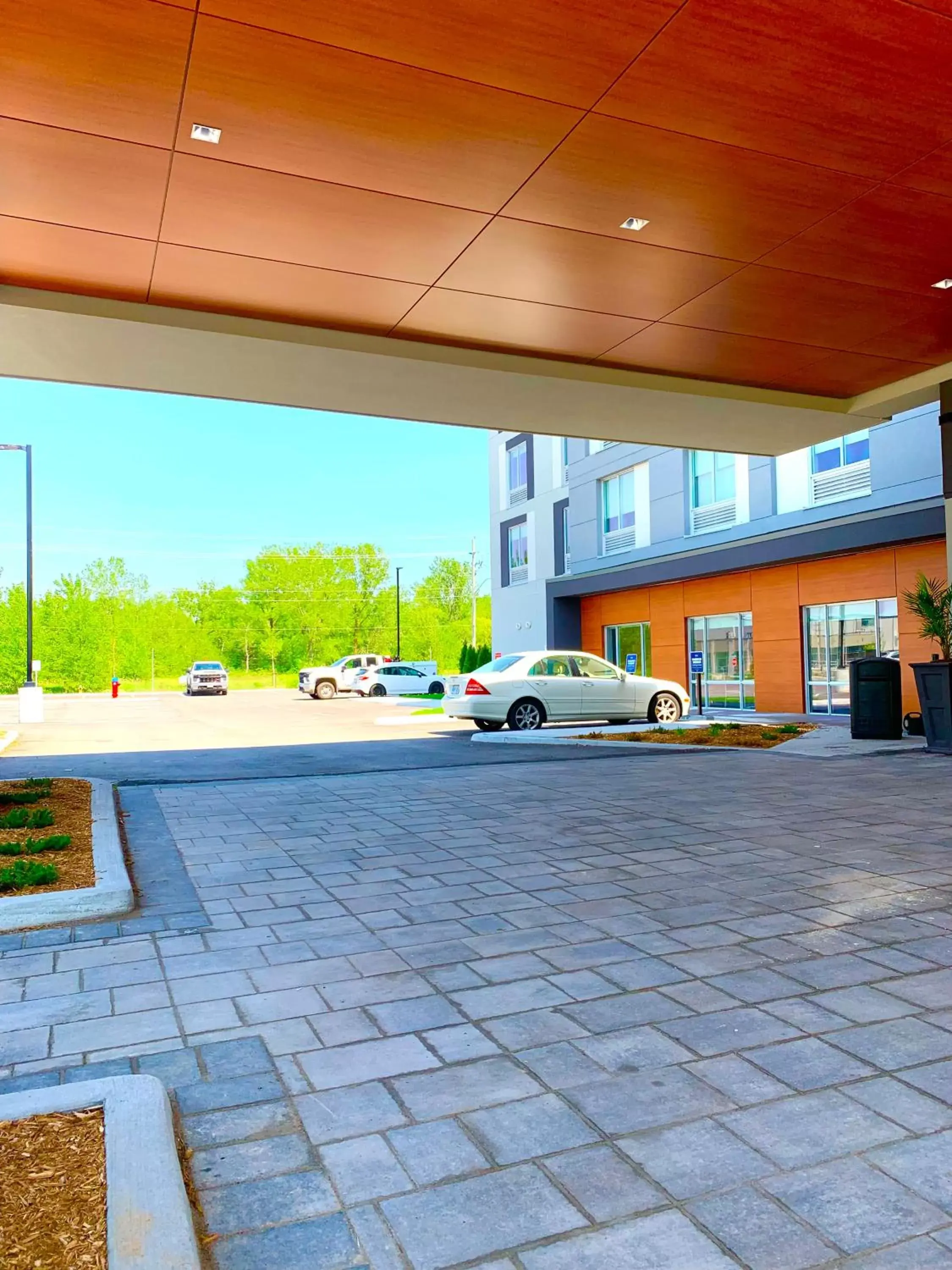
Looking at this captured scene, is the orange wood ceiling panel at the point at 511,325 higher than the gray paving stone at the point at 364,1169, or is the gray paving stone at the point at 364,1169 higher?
the orange wood ceiling panel at the point at 511,325

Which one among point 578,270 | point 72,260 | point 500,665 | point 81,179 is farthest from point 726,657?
point 81,179

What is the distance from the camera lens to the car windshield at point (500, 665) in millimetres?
18000

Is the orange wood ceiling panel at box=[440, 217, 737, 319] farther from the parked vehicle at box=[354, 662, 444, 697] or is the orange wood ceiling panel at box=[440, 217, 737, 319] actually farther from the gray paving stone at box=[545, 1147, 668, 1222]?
the parked vehicle at box=[354, 662, 444, 697]

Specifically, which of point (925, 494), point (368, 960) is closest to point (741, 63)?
point (368, 960)

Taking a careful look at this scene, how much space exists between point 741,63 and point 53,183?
5013 mm

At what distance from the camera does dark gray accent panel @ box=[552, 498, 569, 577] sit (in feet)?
105

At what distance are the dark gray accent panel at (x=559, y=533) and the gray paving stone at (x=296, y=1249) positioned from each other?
98.0 feet

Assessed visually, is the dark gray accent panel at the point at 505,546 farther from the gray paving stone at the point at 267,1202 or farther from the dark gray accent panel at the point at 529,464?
the gray paving stone at the point at 267,1202

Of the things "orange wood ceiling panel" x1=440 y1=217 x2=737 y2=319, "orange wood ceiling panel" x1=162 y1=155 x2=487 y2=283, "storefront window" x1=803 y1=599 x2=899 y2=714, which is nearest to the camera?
"orange wood ceiling panel" x1=162 y1=155 x2=487 y2=283

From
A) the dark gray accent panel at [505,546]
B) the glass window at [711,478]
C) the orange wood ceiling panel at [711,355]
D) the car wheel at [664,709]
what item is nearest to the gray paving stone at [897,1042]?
the orange wood ceiling panel at [711,355]

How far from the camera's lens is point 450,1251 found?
2.27m

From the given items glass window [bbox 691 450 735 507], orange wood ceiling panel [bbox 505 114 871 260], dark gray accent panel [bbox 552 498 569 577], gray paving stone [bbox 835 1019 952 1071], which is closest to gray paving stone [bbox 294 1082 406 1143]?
gray paving stone [bbox 835 1019 952 1071]

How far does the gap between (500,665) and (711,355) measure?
8194mm

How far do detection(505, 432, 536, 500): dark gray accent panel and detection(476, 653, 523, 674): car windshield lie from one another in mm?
16419
